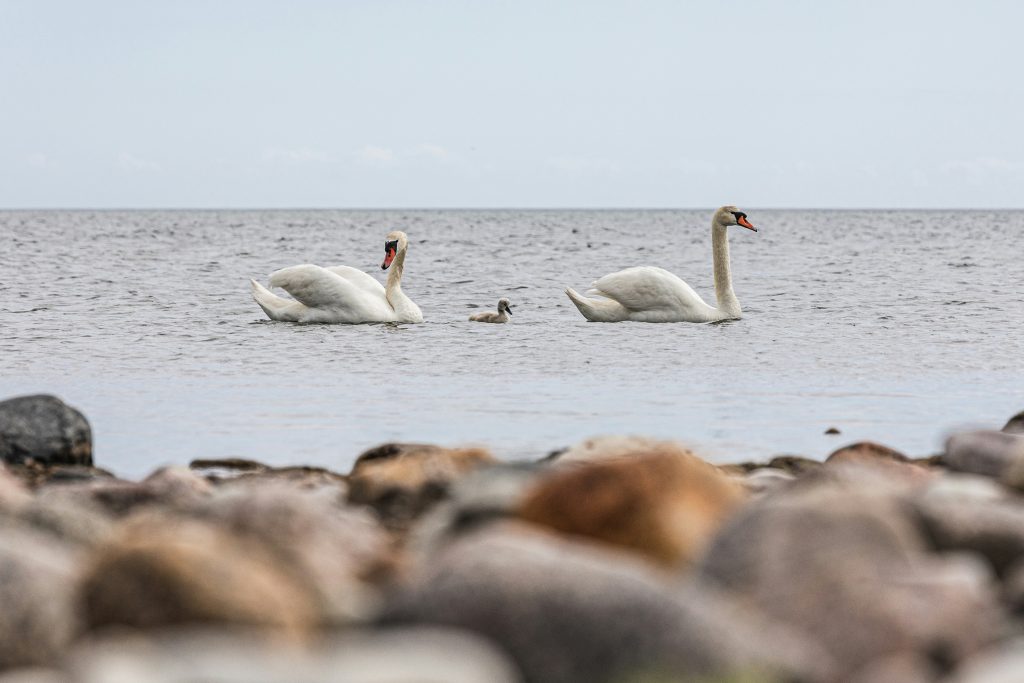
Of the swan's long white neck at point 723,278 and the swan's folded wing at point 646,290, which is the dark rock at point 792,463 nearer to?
the swan's folded wing at point 646,290

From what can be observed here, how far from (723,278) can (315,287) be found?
4.98 m

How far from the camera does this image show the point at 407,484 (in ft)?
17.7

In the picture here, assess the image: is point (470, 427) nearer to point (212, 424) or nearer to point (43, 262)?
point (212, 424)

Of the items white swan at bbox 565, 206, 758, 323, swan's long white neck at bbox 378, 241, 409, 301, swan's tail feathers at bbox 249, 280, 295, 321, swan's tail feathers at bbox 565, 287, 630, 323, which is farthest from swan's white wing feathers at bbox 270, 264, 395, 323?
white swan at bbox 565, 206, 758, 323

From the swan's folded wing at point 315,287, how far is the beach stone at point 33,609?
12240 mm

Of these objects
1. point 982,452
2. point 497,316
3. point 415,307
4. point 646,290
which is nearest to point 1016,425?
point 982,452

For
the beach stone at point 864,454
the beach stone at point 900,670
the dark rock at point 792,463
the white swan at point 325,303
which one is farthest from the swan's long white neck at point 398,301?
the beach stone at point 900,670

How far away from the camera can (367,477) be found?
5332 mm

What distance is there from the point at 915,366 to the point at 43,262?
68.2ft

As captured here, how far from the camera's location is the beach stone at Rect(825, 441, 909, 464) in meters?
6.29

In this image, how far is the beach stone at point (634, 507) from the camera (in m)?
3.74

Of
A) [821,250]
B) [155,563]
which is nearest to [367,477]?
[155,563]

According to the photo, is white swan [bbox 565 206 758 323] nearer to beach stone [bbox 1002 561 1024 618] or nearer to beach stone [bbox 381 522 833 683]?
beach stone [bbox 1002 561 1024 618]

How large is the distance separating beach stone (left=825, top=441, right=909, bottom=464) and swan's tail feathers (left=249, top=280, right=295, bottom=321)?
32.8ft
